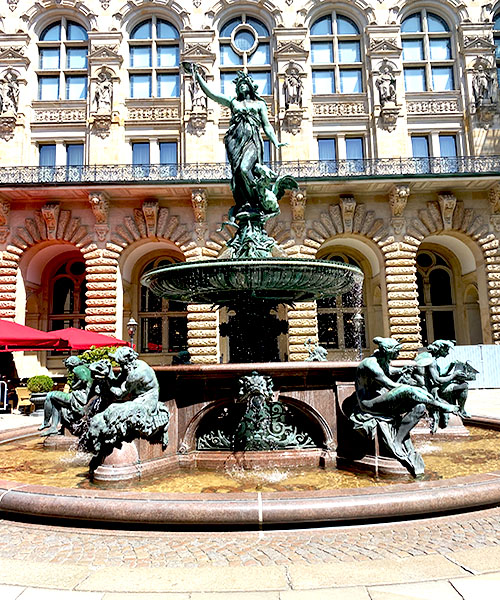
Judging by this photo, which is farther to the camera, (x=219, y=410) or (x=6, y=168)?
(x=6, y=168)

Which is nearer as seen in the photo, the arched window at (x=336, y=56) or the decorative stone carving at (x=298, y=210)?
the decorative stone carving at (x=298, y=210)

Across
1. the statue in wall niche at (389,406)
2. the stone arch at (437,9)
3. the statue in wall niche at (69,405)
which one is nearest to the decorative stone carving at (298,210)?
the stone arch at (437,9)

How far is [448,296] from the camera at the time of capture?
1228 inches

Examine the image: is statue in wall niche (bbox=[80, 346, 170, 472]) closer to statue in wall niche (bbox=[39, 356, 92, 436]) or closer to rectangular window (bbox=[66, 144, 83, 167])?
statue in wall niche (bbox=[39, 356, 92, 436])

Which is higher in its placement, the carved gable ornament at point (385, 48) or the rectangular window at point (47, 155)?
the carved gable ornament at point (385, 48)

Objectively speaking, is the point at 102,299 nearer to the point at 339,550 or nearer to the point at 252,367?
the point at 252,367

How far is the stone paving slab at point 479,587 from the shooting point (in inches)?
117

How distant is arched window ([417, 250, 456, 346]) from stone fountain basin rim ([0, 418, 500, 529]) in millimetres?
27563

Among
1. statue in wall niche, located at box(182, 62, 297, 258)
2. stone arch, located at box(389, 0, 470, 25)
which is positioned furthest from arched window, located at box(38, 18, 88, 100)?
statue in wall niche, located at box(182, 62, 297, 258)

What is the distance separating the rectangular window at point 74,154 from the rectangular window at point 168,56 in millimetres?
7092

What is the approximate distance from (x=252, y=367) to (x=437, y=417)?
3136mm

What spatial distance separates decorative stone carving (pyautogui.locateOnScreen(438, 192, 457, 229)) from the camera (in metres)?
25.5

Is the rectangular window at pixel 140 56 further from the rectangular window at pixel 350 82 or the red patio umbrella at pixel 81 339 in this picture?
the red patio umbrella at pixel 81 339

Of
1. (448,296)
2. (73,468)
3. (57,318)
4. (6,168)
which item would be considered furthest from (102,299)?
(448,296)
